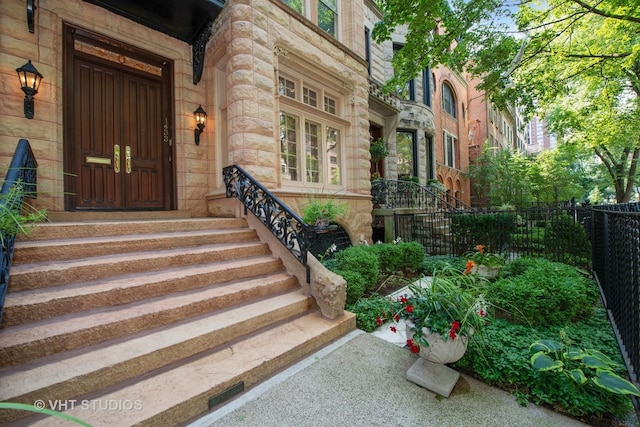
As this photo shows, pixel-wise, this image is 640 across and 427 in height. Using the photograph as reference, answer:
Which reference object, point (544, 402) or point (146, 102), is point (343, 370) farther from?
point (146, 102)

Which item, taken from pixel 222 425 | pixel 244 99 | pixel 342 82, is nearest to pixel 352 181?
pixel 342 82

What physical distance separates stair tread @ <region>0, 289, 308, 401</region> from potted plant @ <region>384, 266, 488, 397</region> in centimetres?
167

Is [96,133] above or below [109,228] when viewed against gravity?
above

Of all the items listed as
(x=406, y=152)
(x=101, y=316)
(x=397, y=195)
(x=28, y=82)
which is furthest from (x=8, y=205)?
(x=406, y=152)

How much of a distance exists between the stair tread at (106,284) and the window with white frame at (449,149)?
690 inches

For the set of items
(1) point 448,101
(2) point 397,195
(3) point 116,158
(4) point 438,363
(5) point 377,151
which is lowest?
(4) point 438,363

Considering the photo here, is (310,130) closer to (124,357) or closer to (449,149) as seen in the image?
(124,357)

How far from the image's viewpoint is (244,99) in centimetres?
524

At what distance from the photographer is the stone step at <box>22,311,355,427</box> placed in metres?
1.89

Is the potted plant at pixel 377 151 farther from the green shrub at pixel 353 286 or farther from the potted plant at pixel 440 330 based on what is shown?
the potted plant at pixel 440 330

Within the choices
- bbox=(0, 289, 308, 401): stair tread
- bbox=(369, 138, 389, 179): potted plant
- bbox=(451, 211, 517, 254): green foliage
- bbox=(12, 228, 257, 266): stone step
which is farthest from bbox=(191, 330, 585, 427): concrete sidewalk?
bbox=(369, 138, 389, 179): potted plant

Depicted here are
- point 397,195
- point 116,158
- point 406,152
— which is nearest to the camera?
point 116,158

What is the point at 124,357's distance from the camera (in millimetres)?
2197

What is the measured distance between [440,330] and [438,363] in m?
0.47
